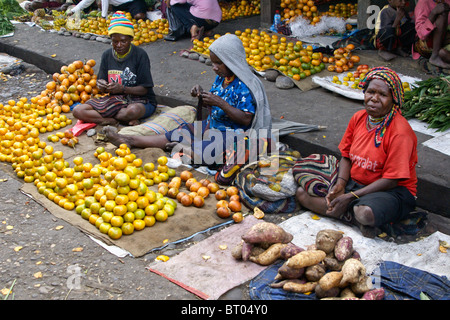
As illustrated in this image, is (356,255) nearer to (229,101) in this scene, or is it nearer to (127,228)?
(127,228)

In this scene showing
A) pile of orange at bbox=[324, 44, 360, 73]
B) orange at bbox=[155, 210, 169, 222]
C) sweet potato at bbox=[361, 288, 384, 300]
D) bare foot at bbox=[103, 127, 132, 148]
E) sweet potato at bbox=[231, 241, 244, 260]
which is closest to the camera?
sweet potato at bbox=[361, 288, 384, 300]

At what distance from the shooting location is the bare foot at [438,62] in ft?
19.5

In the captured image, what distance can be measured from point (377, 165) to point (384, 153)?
0.11 m

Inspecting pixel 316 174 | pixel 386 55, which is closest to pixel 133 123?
pixel 316 174

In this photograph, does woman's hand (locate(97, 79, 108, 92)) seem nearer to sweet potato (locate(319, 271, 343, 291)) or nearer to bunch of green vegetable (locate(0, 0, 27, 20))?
sweet potato (locate(319, 271, 343, 291))

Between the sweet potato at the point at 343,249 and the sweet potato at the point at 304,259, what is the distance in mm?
171

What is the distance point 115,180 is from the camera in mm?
3908

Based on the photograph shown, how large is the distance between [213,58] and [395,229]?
224cm

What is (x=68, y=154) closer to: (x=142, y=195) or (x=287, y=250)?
(x=142, y=195)

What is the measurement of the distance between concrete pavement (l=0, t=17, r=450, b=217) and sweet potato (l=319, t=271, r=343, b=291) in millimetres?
1505

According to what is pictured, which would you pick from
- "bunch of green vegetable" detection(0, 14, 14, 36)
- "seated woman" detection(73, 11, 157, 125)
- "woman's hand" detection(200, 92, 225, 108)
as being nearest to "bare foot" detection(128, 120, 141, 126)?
"seated woman" detection(73, 11, 157, 125)

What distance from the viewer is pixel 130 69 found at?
576 cm

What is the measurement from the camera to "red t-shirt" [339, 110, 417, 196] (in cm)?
354
